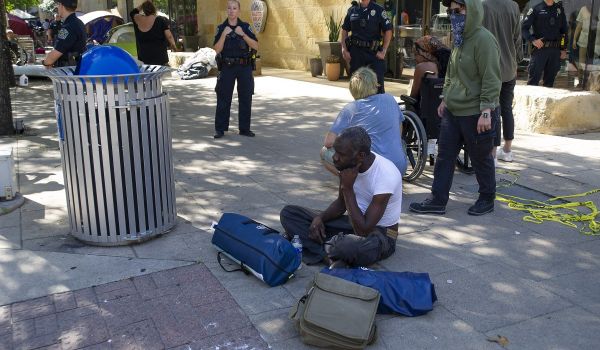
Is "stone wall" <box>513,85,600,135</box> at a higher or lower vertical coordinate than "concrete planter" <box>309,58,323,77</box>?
lower

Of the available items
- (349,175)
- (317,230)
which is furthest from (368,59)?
(349,175)

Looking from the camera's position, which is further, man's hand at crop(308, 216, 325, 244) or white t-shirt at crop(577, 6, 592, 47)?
white t-shirt at crop(577, 6, 592, 47)

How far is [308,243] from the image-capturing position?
4.12 metres

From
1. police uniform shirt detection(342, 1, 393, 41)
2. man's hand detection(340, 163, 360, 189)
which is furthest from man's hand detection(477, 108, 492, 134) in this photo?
police uniform shirt detection(342, 1, 393, 41)

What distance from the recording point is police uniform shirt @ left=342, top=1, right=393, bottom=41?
7.75 m

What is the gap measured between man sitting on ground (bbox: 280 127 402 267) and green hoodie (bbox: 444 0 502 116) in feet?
3.89

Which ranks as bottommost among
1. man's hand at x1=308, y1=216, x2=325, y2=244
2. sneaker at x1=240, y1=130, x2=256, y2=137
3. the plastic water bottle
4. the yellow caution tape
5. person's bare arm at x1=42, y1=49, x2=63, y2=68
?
the yellow caution tape

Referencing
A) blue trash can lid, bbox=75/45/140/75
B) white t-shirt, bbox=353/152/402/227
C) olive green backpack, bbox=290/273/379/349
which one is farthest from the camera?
blue trash can lid, bbox=75/45/140/75

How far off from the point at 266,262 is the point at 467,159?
10.8ft

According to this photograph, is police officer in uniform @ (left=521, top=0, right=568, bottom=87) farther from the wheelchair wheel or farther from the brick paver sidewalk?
the brick paver sidewalk

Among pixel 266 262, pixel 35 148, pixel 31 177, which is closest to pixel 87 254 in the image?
pixel 266 262

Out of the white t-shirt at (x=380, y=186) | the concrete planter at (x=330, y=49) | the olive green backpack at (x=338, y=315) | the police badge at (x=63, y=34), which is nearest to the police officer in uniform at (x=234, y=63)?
the police badge at (x=63, y=34)

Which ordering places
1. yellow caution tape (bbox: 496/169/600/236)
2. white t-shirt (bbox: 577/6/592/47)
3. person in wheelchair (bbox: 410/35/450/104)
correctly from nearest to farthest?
1. yellow caution tape (bbox: 496/169/600/236)
2. person in wheelchair (bbox: 410/35/450/104)
3. white t-shirt (bbox: 577/6/592/47)

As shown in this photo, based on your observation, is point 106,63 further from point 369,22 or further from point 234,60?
point 369,22
